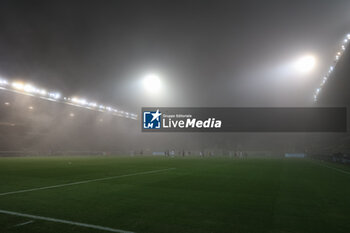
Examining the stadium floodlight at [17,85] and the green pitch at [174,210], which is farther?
the stadium floodlight at [17,85]

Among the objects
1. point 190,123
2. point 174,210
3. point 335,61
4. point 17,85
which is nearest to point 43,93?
point 17,85

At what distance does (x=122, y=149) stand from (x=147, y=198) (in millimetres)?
62145

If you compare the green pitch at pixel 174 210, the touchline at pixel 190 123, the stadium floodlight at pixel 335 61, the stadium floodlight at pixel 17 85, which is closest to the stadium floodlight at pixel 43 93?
the stadium floodlight at pixel 17 85

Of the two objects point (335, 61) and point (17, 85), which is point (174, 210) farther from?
point (335, 61)

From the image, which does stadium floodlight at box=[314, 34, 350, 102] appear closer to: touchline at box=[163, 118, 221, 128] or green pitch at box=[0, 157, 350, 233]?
touchline at box=[163, 118, 221, 128]

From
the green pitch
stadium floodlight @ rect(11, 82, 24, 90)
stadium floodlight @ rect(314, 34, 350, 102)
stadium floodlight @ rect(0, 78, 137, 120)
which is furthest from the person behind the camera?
stadium floodlight @ rect(11, 82, 24, 90)

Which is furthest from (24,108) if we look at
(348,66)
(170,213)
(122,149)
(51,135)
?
(348,66)

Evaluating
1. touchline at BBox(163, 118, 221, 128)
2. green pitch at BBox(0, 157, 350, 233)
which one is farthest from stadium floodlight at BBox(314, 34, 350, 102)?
green pitch at BBox(0, 157, 350, 233)

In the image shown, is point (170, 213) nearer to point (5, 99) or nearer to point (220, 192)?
point (220, 192)

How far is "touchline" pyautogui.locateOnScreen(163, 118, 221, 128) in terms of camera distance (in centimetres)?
5722

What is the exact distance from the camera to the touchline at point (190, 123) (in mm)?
57219

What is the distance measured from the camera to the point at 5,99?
138ft

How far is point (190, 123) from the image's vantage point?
2502 inches

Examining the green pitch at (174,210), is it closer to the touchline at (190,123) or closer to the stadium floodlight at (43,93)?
the stadium floodlight at (43,93)
